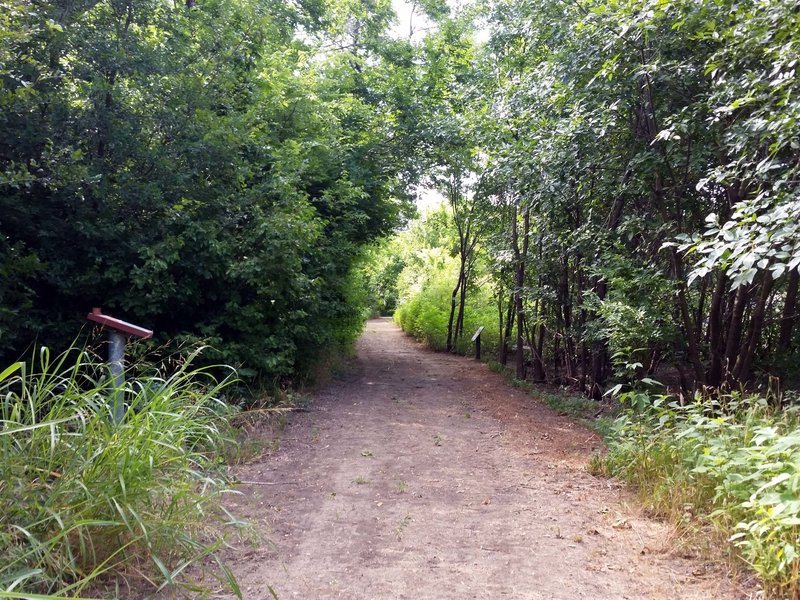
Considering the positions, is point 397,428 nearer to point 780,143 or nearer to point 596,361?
point 596,361

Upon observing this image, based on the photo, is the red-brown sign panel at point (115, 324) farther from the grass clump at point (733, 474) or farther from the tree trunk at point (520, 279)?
the tree trunk at point (520, 279)

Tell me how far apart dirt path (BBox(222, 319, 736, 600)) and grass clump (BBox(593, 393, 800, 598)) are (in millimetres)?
255

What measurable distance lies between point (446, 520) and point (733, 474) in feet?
6.53

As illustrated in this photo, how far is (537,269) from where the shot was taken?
11.6 meters

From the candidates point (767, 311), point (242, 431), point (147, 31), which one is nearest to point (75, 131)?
point (147, 31)

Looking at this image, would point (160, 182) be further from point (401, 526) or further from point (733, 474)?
point (733, 474)

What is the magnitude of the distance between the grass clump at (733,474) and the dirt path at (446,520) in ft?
0.84

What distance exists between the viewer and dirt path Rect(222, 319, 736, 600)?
139 inches

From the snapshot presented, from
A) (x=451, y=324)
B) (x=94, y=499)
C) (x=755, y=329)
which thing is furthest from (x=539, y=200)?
(x=451, y=324)

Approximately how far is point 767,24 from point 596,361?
5978 millimetres

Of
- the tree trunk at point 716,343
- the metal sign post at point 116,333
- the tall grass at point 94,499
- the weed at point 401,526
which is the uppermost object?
the tree trunk at point 716,343

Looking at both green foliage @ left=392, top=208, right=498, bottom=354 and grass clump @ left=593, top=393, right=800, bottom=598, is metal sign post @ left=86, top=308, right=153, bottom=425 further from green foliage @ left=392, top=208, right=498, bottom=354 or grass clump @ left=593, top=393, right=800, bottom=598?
green foliage @ left=392, top=208, right=498, bottom=354

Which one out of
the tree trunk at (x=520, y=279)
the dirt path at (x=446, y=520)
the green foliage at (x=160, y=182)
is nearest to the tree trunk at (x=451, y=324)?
the tree trunk at (x=520, y=279)

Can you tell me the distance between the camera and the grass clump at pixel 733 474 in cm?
317
